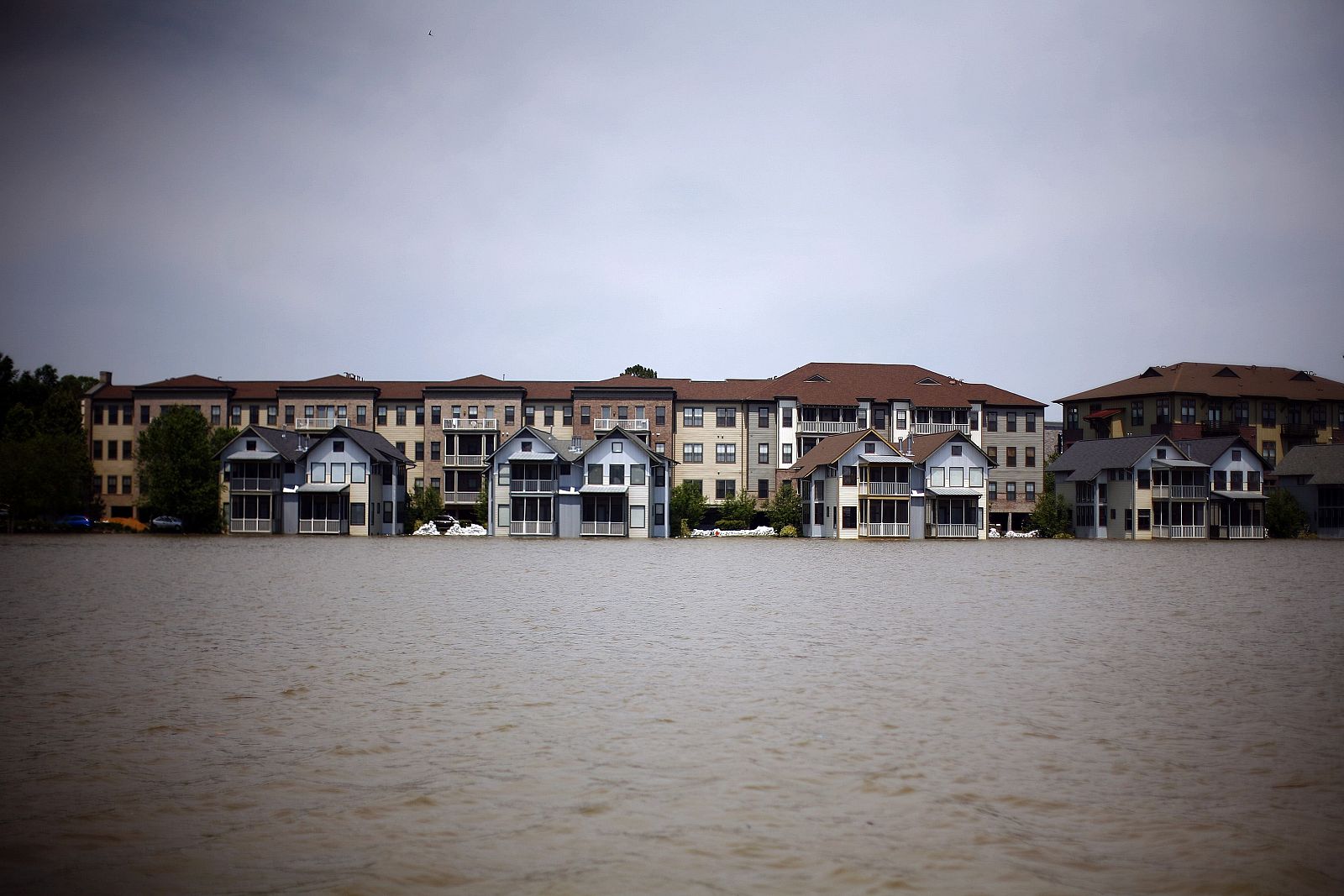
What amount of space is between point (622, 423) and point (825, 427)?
19.8m

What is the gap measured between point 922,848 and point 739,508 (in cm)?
8395

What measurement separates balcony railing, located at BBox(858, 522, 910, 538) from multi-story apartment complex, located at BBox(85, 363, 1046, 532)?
14.0 metres

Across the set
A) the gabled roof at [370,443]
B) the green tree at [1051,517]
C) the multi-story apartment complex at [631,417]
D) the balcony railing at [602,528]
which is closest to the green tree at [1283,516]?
the green tree at [1051,517]

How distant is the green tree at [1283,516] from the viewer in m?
94.6

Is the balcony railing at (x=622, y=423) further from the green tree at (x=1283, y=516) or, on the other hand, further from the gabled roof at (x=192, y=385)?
the green tree at (x=1283, y=516)

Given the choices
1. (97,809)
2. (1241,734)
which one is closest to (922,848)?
(1241,734)

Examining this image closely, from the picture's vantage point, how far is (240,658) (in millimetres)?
18047

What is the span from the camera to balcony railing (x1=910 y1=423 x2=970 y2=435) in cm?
10162

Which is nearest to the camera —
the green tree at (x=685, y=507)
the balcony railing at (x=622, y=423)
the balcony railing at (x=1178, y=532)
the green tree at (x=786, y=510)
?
the green tree at (x=786, y=510)

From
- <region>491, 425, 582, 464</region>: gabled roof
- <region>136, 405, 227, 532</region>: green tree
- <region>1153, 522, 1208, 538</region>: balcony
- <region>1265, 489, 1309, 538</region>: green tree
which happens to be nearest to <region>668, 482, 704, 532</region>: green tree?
<region>491, 425, 582, 464</region>: gabled roof

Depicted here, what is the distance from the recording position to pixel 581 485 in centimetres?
8700

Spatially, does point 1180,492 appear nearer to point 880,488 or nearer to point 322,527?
point 880,488

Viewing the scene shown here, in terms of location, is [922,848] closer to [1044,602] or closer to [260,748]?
[260,748]

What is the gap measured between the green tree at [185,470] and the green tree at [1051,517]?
246 ft
